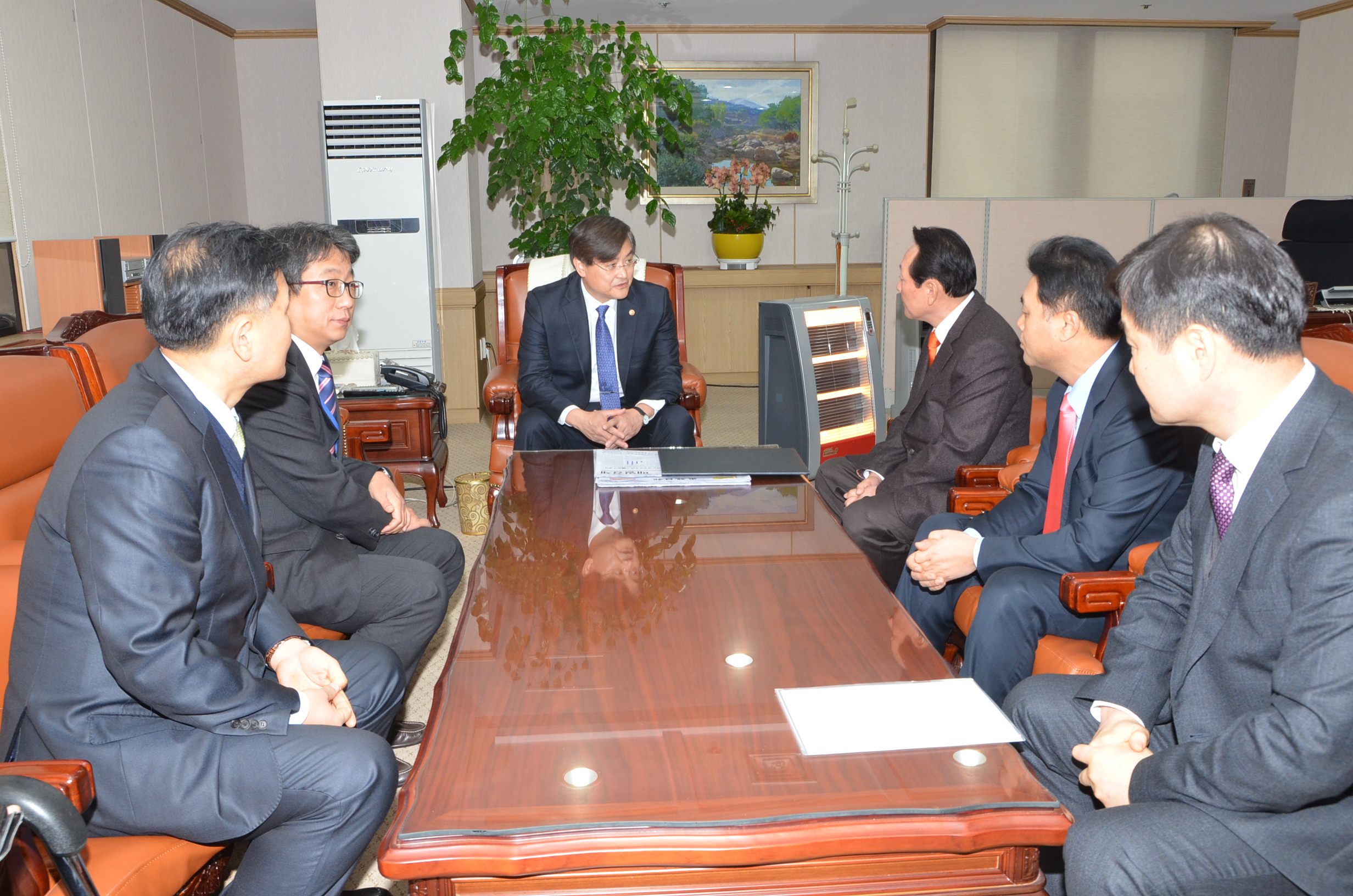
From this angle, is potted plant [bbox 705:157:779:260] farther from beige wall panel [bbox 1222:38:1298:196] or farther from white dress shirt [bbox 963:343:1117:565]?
white dress shirt [bbox 963:343:1117:565]

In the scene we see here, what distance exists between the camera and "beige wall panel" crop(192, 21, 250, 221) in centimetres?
668

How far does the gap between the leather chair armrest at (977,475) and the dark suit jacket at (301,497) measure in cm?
168

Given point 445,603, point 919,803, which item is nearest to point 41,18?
point 445,603

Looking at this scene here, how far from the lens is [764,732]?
4.38ft

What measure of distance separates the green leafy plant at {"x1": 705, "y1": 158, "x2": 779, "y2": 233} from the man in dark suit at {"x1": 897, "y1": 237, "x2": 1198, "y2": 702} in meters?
5.28

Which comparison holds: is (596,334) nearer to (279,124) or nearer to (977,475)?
(977,475)

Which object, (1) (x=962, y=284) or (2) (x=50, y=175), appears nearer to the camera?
(1) (x=962, y=284)

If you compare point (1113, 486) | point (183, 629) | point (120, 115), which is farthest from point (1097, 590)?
point (120, 115)

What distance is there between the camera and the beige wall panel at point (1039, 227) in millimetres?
6371

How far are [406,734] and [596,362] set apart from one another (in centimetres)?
182

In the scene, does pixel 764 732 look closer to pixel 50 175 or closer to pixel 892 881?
pixel 892 881

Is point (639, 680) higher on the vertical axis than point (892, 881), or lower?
higher

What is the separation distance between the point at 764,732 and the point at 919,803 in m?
0.24

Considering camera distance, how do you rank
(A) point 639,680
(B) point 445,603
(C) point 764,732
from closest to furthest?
(C) point 764,732
(A) point 639,680
(B) point 445,603
